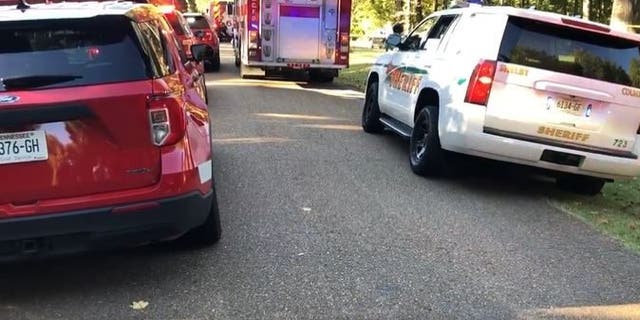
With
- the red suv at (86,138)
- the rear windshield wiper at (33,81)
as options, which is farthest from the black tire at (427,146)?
the rear windshield wiper at (33,81)

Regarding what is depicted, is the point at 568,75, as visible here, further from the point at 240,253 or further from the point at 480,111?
the point at 240,253

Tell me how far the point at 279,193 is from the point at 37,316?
2.95 meters

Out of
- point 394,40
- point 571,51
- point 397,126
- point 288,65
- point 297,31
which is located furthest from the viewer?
point 288,65

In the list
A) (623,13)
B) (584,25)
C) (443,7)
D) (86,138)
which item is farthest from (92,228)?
(443,7)

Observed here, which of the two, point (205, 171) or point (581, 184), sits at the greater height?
point (205, 171)

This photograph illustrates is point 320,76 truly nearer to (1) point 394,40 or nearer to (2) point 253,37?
(2) point 253,37

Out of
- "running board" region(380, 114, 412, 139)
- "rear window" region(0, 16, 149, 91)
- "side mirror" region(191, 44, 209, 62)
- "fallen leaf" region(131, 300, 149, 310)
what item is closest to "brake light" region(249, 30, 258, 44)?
"running board" region(380, 114, 412, 139)

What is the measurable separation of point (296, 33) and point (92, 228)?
12.7 meters

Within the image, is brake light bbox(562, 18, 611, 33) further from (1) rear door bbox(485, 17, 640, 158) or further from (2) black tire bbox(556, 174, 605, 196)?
(2) black tire bbox(556, 174, 605, 196)

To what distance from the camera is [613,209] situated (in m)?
6.73

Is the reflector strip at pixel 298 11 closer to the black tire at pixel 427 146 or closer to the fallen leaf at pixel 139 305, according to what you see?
the black tire at pixel 427 146

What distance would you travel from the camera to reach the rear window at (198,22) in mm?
20916

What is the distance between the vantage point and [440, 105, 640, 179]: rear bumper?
6.28 meters

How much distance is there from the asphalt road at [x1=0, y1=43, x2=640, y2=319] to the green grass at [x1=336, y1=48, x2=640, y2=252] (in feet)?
0.62
